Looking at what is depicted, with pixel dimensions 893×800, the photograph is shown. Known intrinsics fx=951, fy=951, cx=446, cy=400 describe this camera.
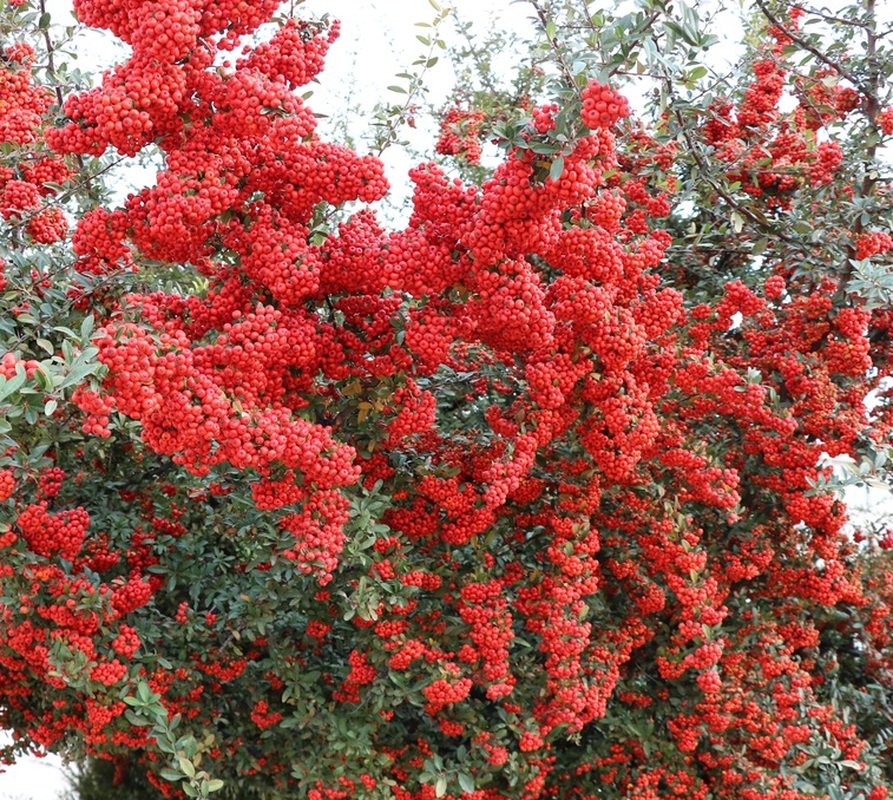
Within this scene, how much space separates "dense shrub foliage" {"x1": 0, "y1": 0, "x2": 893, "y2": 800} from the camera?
7.75 ft

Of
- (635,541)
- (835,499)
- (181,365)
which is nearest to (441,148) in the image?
(635,541)

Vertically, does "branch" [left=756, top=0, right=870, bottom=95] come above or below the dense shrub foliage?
above

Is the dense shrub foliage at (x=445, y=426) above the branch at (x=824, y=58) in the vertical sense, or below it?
below

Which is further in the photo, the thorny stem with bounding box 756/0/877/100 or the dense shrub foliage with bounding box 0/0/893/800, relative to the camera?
the thorny stem with bounding box 756/0/877/100

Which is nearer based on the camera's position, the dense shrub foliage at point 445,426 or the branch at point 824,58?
the dense shrub foliage at point 445,426

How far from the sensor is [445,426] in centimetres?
366

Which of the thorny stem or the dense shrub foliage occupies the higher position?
the thorny stem

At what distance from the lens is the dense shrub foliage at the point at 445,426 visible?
2363 millimetres

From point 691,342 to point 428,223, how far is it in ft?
4.94

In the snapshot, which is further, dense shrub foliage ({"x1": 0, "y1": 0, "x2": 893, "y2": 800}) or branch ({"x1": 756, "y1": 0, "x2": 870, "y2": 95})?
branch ({"x1": 756, "y1": 0, "x2": 870, "y2": 95})

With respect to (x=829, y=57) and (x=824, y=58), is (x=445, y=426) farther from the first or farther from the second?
(x=829, y=57)

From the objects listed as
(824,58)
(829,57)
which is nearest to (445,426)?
(824,58)

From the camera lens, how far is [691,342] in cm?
369

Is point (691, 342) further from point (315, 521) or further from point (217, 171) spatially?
point (217, 171)
